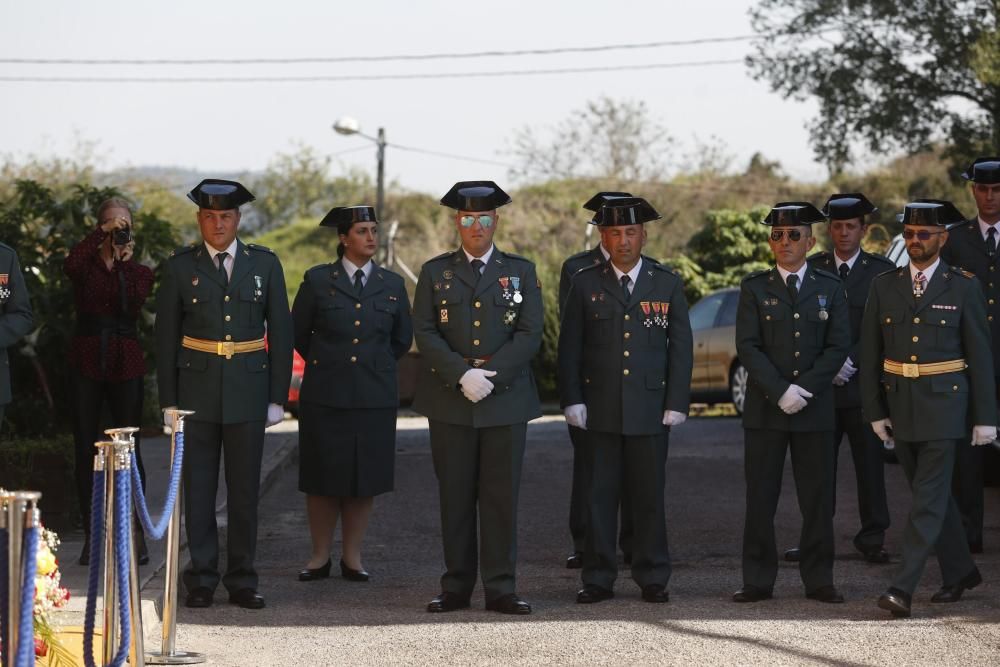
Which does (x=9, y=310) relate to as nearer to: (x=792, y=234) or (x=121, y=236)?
(x=121, y=236)

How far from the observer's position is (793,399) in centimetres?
858

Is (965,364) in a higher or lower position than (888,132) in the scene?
lower

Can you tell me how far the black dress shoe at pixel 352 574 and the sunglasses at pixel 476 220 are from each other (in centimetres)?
225

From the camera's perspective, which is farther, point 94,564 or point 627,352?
point 627,352

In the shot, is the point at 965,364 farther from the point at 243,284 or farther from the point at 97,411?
the point at 97,411

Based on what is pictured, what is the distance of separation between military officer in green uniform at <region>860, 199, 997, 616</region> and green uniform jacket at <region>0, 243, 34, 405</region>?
4.43 m

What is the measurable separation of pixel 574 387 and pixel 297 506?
4.26 m

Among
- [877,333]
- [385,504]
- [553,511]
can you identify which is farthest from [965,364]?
[385,504]

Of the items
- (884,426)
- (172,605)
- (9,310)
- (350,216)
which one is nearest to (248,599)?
(172,605)

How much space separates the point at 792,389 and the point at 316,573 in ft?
9.69

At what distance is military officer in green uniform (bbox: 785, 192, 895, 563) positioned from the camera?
9.96 m

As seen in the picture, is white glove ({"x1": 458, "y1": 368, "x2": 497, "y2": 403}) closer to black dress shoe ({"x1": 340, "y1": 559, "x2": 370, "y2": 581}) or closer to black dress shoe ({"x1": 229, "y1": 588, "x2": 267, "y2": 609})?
black dress shoe ({"x1": 229, "y1": 588, "x2": 267, "y2": 609})

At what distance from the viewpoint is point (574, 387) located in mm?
8844

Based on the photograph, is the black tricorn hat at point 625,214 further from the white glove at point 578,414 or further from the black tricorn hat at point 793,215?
the white glove at point 578,414
